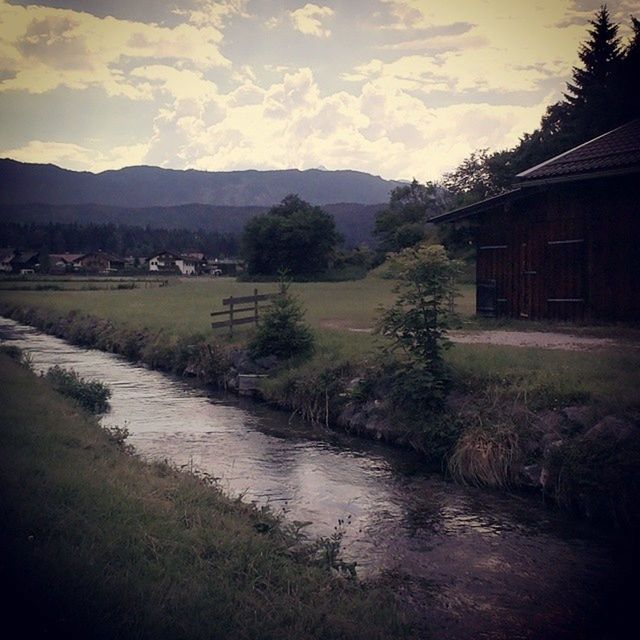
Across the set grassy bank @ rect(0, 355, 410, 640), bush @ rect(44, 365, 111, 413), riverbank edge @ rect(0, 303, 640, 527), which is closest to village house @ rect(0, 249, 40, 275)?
grassy bank @ rect(0, 355, 410, 640)

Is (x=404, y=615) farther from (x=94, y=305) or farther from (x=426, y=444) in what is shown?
(x=94, y=305)

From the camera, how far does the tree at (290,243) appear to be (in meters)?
76.6

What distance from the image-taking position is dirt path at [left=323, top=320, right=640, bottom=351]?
15.7m

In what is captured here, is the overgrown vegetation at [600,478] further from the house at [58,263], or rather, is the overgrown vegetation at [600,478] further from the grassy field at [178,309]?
the house at [58,263]

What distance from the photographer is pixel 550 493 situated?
407 inches

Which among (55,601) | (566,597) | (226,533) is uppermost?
(55,601)

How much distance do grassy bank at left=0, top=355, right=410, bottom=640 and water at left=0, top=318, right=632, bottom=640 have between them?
40.8 inches

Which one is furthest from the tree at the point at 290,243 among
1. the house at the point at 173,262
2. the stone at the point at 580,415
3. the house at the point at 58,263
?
the stone at the point at 580,415

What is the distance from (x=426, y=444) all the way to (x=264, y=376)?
7015 mm

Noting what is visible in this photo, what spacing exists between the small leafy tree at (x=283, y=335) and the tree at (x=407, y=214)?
51.3 m

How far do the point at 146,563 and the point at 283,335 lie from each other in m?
13.4

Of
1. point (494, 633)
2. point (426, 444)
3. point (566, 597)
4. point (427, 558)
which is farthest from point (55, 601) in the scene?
point (426, 444)

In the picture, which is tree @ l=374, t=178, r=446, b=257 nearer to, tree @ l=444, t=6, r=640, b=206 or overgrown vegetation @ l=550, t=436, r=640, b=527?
tree @ l=444, t=6, r=640, b=206

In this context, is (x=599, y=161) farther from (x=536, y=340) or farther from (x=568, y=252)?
(x=536, y=340)
